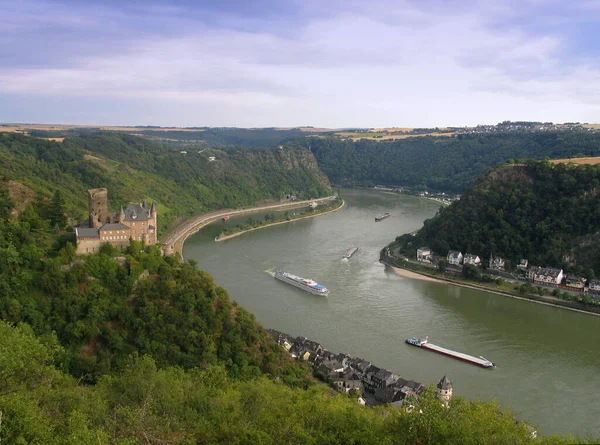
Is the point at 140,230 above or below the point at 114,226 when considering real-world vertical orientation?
below

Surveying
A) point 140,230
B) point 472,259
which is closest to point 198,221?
point 472,259

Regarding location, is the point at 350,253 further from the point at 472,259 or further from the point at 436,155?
the point at 436,155

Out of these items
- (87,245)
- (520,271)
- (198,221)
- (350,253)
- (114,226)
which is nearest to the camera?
(87,245)

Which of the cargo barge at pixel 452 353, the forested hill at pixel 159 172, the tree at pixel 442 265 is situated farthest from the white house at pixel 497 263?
the forested hill at pixel 159 172

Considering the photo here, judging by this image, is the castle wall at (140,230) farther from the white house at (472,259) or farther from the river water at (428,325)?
the white house at (472,259)

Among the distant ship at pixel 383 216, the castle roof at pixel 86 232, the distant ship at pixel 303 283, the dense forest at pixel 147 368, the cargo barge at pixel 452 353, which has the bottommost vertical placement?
the cargo barge at pixel 452 353
